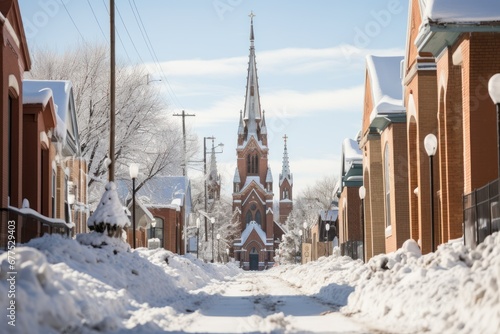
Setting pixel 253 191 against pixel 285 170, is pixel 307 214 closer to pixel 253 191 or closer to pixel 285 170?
pixel 253 191

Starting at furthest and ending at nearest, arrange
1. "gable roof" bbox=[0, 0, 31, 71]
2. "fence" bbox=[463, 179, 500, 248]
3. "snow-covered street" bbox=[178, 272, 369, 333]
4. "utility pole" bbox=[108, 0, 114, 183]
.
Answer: "utility pole" bbox=[108, 0, 114, 183] < "gable roof" bbox=[0, 0, 31, 71] < "fence" bbox=[463, 179, 500, 248] < "snow-covered street" bbox=[178, 272, 369, 333]

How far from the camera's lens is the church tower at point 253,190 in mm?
145375

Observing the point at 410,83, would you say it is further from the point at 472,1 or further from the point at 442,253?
the point at 442,253

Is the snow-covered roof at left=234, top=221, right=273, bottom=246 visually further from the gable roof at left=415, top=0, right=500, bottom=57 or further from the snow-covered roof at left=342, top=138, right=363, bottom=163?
the gable roof at left=415, top=0, right=500, bottom=57

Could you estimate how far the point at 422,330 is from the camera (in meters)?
10.2

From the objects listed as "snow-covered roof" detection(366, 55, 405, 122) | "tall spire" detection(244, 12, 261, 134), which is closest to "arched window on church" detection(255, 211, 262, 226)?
"tall spire" detection(244, 12, 261, 134)

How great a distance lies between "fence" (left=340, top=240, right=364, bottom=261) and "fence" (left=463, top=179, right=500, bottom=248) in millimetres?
21356

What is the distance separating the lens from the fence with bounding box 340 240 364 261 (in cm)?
4003

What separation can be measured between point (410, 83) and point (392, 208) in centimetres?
559

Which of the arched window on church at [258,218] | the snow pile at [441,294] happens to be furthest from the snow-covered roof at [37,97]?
the arched window on church at [258,218]

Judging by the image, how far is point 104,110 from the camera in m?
44.7

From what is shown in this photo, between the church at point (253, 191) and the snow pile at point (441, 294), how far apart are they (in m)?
129

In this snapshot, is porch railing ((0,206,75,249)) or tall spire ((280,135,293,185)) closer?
porch railing ((0,206,75,249))

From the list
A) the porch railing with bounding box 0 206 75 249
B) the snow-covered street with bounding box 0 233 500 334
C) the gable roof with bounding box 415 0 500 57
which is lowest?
the snow-covered street with bounding box 0 233 500 334
